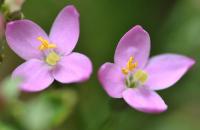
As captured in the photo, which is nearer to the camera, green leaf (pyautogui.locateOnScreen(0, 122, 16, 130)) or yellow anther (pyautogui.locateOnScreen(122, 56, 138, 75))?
green leaf (pyautogui.locateOnScreen(0, 122, 16, 130))

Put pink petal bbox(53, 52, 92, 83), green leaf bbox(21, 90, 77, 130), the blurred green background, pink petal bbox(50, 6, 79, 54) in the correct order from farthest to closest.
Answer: the blurred green background → pink petal bbox(50, 6, 79, 54) → pink petal bbox(53, 52, 92, 83) → green leaf bbox(21, 90, 77, 130)

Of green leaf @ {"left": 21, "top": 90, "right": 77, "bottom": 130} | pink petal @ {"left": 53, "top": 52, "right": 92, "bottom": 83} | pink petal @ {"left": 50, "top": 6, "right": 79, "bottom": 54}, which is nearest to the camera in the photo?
green leaf @ {"left": 21, "top": 90, "right": 77, "bottom": 130}

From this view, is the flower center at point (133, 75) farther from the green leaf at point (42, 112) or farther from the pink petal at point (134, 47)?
the green leaf at point (42, 112)

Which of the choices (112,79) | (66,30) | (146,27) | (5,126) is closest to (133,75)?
(112,79)

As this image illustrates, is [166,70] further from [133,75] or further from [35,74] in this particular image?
[35,74]

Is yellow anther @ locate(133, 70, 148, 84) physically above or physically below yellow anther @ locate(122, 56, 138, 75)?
below

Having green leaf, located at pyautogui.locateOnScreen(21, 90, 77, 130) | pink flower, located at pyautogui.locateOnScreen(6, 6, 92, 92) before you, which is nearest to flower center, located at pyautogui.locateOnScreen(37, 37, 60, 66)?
pink flower, located at pyautogui.locateOnScreen(6, 6, 92, 92)

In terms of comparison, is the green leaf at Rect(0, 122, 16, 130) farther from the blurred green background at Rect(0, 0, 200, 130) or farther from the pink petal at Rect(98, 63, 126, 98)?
the blurred green background at Rect(0, 0, 200, 130)
